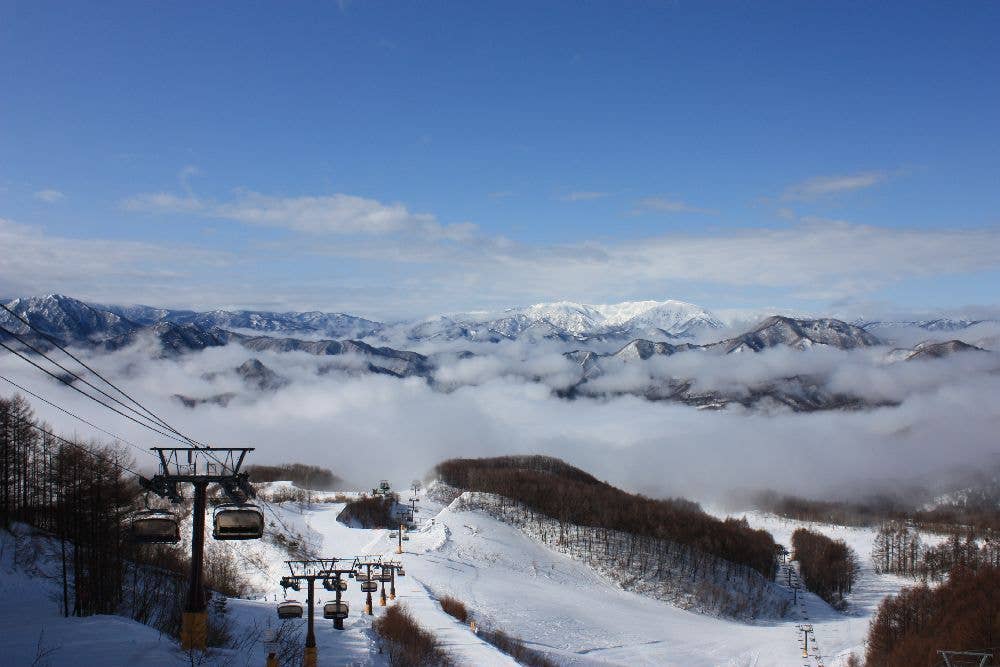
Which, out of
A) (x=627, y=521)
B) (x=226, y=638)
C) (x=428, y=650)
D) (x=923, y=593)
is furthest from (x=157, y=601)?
(x=627, y=521)

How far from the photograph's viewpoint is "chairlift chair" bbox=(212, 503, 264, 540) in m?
23.1

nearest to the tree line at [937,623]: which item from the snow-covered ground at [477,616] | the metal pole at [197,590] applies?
the snow-covered ground at [477,616]

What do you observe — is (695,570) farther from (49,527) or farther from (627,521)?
(49,527)

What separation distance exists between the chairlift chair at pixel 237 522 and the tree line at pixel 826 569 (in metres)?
132

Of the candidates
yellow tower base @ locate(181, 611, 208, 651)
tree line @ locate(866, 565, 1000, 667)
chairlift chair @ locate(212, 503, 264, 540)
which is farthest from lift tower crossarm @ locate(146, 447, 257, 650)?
tree line @ locate(866, 565, 1000, 667)

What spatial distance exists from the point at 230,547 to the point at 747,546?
295 ft

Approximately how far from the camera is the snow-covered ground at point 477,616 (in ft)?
83.0

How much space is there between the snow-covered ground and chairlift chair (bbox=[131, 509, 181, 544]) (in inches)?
124

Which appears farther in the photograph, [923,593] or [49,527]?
[923,593]

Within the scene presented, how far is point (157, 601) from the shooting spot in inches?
1559

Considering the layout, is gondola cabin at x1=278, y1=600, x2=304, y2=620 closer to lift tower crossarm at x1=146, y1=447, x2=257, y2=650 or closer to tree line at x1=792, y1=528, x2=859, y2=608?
lift tower crossarm at x1=146, y1=447, x2=257, y2=650

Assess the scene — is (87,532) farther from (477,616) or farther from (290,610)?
(477,616)

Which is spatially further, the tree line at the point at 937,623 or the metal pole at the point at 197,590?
the tree line at the point at 937,623

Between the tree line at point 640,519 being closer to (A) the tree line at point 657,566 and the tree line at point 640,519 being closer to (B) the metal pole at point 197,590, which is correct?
(A) the tree line at point 657,566
